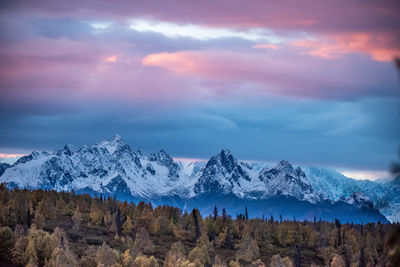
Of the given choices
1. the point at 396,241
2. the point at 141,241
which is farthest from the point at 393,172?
the point at 141,241

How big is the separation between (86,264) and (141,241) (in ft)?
169

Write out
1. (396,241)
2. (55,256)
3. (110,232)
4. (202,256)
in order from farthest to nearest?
(110,232) < (202,256) < (55,256) < (396,241)

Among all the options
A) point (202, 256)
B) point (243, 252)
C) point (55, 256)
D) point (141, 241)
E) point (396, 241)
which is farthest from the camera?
point (243, 252)

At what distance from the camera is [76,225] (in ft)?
612

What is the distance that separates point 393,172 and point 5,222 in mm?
160699

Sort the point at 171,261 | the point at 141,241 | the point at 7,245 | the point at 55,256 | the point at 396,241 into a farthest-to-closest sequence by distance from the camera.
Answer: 1. the point at 141,241
2. the point at 171,261
3. the point at 7,245
4. the point at 55,256
5. the point at 396,241

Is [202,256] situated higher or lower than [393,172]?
lower

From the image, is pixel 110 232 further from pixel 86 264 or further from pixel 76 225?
pixel 86 264

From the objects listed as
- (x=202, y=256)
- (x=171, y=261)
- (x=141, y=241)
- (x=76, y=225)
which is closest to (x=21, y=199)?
(x=76, y=225)

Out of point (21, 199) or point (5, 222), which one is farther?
point (21, 199)

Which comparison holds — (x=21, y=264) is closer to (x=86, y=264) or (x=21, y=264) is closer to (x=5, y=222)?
(x=86, y=264)

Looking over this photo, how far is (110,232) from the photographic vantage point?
195500mm

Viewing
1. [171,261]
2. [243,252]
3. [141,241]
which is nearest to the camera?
[171,261]

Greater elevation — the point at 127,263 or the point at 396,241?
the point at 396,241
